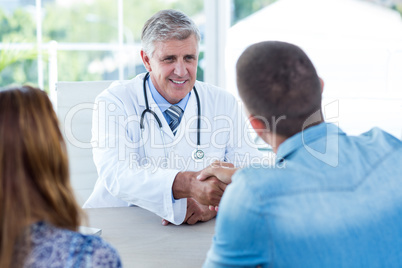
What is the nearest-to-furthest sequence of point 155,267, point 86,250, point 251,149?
point 86,250
point 155,267
point 251,149

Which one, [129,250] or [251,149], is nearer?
[129,250]

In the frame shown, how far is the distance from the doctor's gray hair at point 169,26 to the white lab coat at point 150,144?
244 mm

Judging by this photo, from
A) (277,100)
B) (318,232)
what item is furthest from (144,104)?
(318,232)

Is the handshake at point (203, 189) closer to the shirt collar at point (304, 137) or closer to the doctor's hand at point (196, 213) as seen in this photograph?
the doctor's hand at point (196, 213)

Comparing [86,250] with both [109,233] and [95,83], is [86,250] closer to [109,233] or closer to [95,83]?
[109,233]

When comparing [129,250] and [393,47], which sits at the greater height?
[393,47]

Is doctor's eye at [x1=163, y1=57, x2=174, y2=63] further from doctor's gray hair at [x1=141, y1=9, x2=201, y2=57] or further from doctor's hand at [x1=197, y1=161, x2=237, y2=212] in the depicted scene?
doctor's hand at [x1=197, y1=161, x2=237, y2=212]

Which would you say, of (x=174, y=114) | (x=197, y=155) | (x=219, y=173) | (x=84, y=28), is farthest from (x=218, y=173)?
(x=84, y=28)

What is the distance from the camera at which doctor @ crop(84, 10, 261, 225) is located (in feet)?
5.40

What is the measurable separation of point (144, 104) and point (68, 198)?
111 cm

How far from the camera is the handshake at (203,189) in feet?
4.70

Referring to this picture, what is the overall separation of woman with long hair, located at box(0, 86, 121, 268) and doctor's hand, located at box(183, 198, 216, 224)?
654 millimetres

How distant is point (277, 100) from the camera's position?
84cm

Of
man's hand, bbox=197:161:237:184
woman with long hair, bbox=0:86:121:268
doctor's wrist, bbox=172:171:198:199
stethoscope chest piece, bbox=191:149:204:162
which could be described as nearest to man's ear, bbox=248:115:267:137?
woman with long hair, bbox=0:86:121:268
